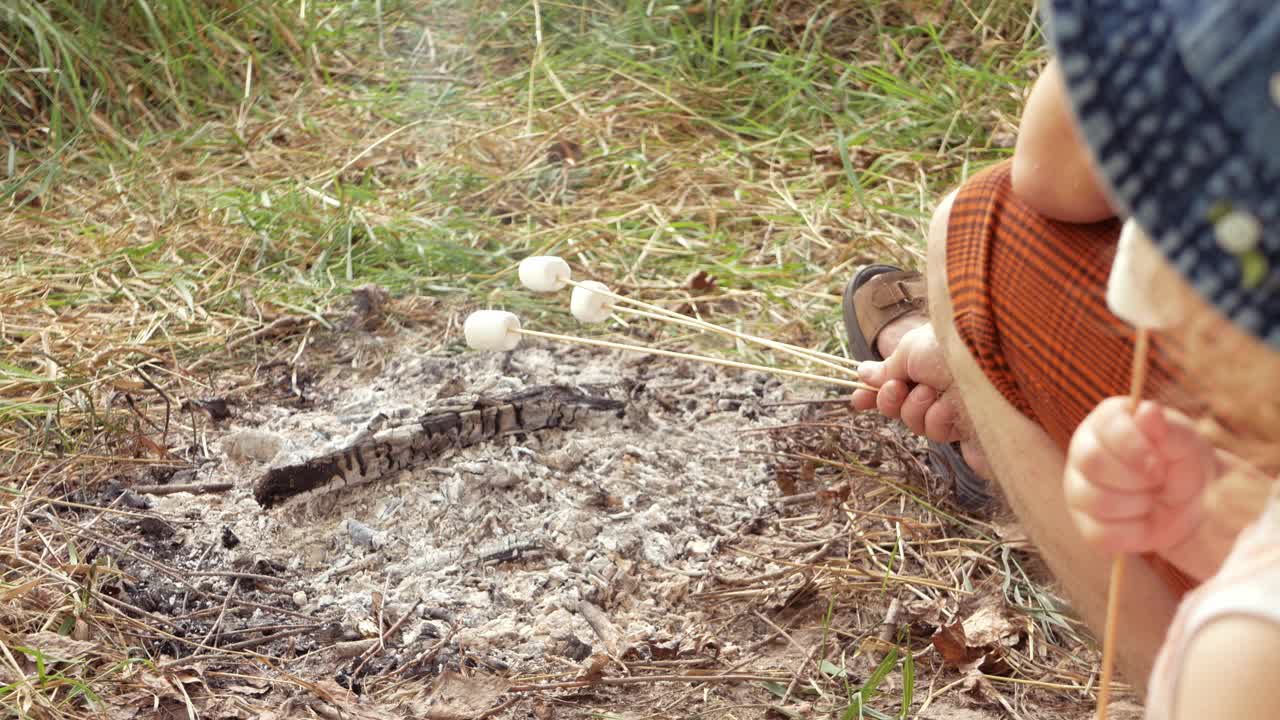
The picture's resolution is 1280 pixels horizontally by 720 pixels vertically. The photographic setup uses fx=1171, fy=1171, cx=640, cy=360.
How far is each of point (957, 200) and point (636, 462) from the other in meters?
0.72

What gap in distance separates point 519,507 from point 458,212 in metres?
0.97

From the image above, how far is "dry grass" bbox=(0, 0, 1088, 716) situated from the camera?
5.07 ft

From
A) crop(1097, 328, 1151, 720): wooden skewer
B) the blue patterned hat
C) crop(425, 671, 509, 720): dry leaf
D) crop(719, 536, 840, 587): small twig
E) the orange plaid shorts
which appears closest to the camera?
the blue patterned hat

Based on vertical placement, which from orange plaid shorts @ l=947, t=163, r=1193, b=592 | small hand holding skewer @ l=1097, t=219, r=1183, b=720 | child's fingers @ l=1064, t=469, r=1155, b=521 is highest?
small hand holding skewer @ l=1097, t=219, r=1183, b=720

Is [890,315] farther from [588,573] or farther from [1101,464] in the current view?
[1101,464]

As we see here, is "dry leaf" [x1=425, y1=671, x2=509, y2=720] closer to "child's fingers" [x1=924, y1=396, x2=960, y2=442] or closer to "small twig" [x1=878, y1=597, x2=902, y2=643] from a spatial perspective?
"small twig" [x1=878, y1=597, x2=902, y2=643]

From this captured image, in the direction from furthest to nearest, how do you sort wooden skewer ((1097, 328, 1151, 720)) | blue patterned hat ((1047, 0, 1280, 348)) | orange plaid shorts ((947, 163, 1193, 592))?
1. orange plaid shorts ((947, 163, 1193, 592))
2. wooden skewer ((1097, 328, 1151, 720))
3. blue patterned hat ((1047, 0, 1280, 348))

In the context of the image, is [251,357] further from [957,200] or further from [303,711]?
[957,200]

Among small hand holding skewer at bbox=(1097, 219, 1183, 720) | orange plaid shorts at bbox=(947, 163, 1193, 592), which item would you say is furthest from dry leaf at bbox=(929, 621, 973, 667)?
small hand holding skewer at bbox=(1097, 219, 1183, 720)

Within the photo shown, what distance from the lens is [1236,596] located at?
1.94 feet

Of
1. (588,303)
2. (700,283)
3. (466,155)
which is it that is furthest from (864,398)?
(466,155)

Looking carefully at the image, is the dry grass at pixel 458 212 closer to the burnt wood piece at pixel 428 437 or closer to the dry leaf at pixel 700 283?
the dry leaf at pixel 700 283

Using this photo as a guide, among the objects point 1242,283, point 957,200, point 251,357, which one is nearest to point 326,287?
point 251,357

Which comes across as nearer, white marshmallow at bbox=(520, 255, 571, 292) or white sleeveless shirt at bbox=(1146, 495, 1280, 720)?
white sleeveless shirt at bbox=(1146, 495, 1280, 720)
